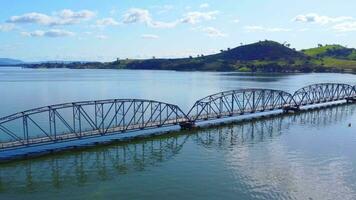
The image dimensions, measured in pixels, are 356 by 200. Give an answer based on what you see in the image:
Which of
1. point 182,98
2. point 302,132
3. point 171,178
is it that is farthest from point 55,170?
point 182,98

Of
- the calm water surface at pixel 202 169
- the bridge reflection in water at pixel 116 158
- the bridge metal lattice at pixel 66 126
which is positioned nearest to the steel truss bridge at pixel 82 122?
the bridge metal lattice at pixel 66 126

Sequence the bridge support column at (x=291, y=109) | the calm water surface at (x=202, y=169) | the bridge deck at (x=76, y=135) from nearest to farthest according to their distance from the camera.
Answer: the calm water surface at (x=202, y=169) < the bridge deck at (x=76, y=135) < the bridge support column at (x=291, y=109)

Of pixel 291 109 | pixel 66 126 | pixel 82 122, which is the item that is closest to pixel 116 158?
pixel 66 126

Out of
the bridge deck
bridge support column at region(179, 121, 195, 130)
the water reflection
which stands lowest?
the water reflection

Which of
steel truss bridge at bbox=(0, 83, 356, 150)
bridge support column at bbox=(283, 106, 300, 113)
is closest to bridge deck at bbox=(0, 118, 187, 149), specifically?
steel truss bridge at bbox=(0, 83, 356, 150)

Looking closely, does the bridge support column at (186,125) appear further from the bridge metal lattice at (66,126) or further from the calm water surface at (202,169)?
the calm water surface at (202,169)

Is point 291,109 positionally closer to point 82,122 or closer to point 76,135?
point 82,122

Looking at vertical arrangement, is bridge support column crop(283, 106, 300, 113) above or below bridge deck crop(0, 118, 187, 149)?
below

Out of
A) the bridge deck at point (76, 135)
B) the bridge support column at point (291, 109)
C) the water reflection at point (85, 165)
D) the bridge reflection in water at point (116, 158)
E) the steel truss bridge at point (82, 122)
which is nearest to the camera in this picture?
the water reflection at point (85, 165)

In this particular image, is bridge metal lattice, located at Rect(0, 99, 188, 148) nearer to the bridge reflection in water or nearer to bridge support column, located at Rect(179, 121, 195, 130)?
bridge support column, located at Rect(179, 121, 195, 130)
